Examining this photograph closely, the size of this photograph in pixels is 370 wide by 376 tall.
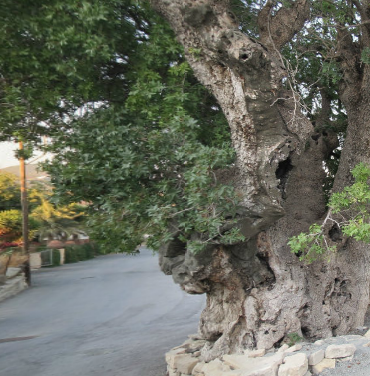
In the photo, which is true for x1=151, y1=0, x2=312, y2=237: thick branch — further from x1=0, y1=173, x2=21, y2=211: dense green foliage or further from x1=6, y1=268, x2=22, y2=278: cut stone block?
x1=0, y1=173, x2=21, y2=211: dense green foliage

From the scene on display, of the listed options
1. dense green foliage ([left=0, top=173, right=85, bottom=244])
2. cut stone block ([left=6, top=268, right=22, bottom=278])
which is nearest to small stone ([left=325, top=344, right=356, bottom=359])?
dense green foliage ([left=0, top=173, right=85, bottom=244])

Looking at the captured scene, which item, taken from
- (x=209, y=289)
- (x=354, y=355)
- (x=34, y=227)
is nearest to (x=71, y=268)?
(x=34, y=227)

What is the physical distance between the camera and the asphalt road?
10422 millimetres


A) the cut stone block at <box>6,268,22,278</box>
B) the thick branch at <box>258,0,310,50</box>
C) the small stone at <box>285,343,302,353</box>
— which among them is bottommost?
the small stone at <box>285,343,302,353</box>

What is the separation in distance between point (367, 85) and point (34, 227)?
75.1 ft

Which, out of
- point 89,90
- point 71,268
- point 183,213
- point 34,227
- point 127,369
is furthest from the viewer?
point 71,268

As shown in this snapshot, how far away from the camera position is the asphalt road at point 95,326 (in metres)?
10.4

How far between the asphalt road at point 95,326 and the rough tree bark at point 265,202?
9.79ft

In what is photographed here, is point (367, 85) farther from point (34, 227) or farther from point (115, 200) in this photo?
point (34, 227)

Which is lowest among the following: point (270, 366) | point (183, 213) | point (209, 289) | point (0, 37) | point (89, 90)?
point (270, 366)

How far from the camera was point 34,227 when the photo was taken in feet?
90.1

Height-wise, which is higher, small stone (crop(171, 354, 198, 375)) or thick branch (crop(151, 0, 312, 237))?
thick branch (crop(151, 0, 312, 237))

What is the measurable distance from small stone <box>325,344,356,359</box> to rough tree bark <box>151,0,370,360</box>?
1132 millimetres

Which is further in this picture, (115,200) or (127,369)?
(127,369)
